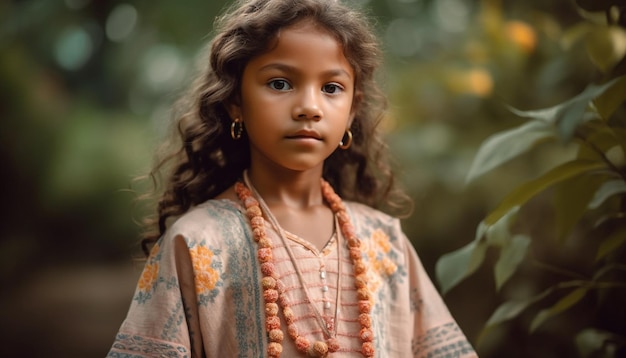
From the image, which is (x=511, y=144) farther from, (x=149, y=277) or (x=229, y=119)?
(x=149, y=277)

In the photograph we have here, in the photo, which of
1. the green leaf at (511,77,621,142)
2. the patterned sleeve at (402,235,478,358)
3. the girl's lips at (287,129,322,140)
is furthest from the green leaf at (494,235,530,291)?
the girl's lips at (287,129,322,140)

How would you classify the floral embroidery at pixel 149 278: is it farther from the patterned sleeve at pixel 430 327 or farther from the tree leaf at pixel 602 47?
the tree leaf at pixel 602 47

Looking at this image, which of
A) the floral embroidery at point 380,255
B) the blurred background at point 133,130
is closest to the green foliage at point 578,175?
the floral embroidery at point 380,255

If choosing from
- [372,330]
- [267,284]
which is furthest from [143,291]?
[372,330]

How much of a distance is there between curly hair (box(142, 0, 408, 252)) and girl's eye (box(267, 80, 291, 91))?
0.06 metres

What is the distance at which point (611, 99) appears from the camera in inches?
49.0

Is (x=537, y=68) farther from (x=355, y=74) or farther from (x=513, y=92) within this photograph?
(x=355, y=74)

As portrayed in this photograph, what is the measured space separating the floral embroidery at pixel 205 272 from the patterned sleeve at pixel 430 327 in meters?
0.41

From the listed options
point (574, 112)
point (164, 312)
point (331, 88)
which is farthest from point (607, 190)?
point (164, 312)

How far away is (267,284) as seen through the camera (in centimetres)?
120

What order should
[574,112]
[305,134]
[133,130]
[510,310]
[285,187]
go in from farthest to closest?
[133,130]
[510,310]
[285,187]
[305,134]
[574,112]

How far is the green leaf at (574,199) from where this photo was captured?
1336 mm

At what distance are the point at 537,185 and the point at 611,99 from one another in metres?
0.20

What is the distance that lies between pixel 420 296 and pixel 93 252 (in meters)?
1.66
